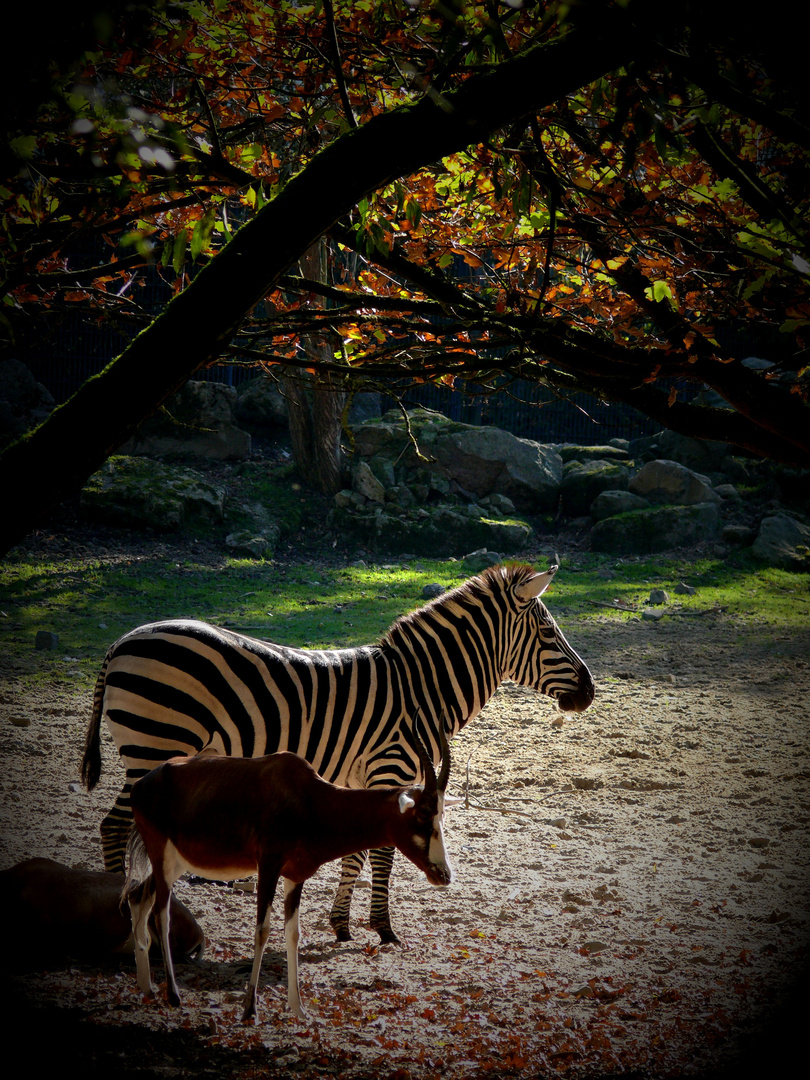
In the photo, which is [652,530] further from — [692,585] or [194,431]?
[194,431]

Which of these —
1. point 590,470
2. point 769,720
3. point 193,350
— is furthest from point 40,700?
point 590,470

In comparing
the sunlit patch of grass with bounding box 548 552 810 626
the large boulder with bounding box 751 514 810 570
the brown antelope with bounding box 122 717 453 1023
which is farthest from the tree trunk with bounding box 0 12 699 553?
the large boulder with bounding box 751 514 810 570

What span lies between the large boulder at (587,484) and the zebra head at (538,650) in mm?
9662

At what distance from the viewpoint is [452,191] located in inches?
200

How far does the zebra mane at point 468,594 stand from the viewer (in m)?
4.88

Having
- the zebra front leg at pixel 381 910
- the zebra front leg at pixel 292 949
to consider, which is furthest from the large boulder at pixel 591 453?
the zebra front leg at pixel 292 949

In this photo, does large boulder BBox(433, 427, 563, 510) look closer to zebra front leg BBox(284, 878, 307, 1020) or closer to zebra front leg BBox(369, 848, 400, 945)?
zebra front leg BBox(369, 848, 400, 945)

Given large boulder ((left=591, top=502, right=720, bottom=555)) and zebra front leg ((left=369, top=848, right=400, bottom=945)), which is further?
large boulder ((left=591, top=502, right=720, bottom=555))

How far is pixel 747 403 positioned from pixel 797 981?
261 centimetres

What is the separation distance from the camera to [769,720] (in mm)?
7457

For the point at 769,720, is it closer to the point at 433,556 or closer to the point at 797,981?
the point at 797,981

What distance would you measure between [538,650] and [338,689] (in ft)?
4.93

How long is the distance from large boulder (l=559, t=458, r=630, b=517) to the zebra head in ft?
31.7

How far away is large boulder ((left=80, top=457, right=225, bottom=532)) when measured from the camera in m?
12.6
